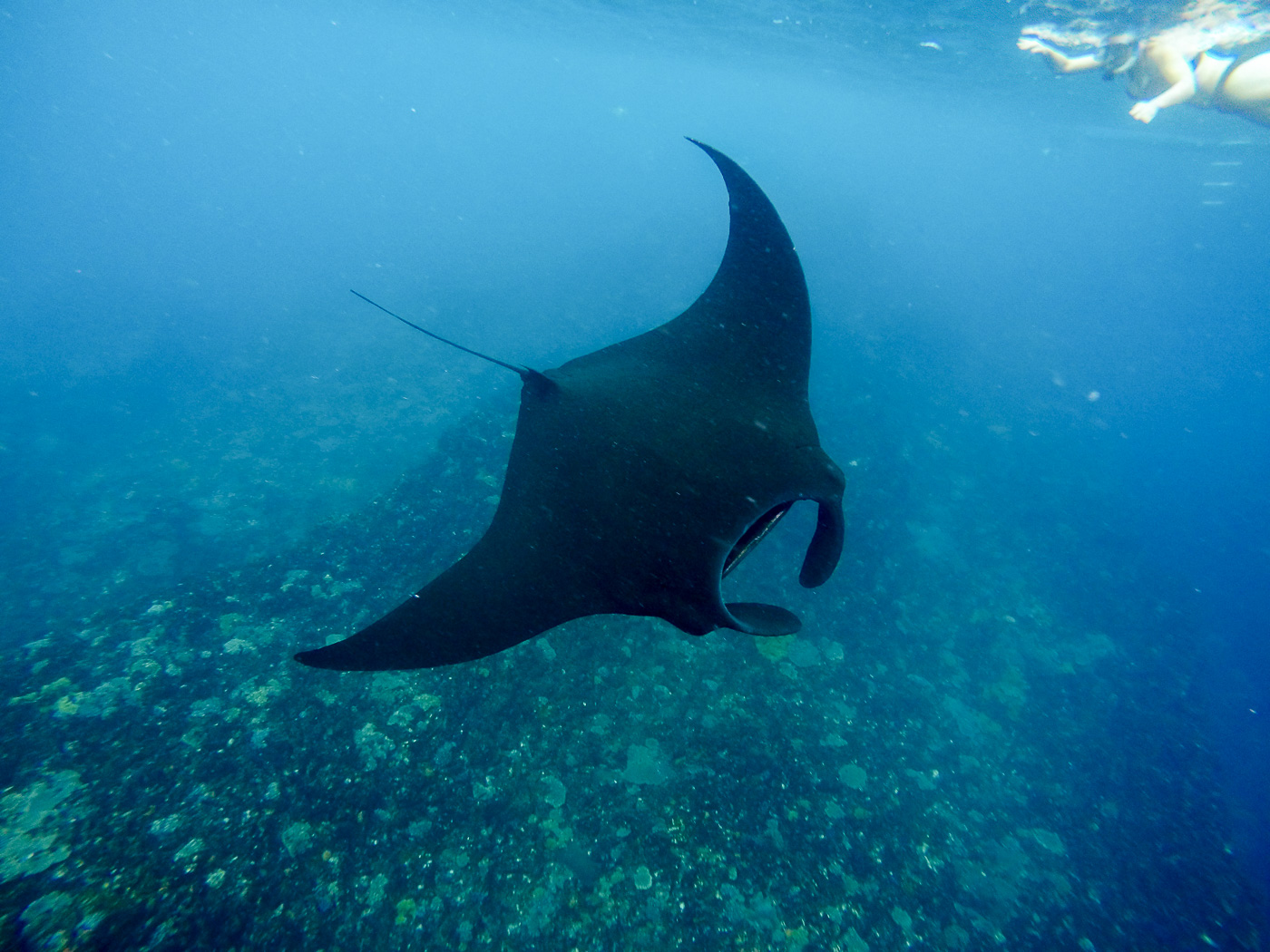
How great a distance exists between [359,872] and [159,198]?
7715cm

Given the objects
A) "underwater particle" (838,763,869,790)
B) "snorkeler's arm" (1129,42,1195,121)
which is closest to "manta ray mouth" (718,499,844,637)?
"underwater particle" (838,763,869,790)

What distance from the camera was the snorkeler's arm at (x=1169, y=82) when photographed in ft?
29.3

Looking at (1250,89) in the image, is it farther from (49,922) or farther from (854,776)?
(49,922)

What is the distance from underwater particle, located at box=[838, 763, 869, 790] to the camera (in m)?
5.71

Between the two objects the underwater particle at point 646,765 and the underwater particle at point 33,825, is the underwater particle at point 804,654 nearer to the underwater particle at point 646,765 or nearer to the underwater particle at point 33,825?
the underwater particle at point 646,765

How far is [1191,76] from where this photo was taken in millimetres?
9742

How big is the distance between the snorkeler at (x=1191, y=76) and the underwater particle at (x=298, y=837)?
14364 mm

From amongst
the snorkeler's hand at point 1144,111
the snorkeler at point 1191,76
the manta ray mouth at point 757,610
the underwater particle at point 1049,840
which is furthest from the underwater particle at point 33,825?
the snorkeler's hand at point 1144,111

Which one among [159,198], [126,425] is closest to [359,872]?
[126,425]

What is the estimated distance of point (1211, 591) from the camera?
13.7m

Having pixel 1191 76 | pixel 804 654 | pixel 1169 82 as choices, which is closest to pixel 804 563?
pixel 804 654

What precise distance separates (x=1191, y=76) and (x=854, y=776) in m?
14.5

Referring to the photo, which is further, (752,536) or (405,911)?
(405,911)

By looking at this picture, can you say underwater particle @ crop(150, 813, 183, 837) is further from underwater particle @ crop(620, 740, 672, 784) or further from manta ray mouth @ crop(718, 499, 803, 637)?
manta ray mouth @ crop(718, 499, 803, 637)
